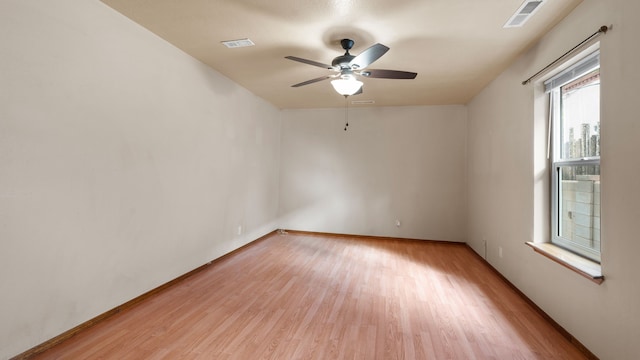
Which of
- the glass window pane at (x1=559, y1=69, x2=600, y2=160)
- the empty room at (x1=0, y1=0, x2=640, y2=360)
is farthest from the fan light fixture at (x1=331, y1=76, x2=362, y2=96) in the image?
the glass window pane at (x1=559, y1=69, x2=600, y2=160)

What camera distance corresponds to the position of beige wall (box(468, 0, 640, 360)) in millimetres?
1704

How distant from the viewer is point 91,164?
7.47ft

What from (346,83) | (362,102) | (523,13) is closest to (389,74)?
(346,83)

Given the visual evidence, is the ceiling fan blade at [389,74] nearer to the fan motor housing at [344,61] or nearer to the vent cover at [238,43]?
the fan motor housing at [344,61]

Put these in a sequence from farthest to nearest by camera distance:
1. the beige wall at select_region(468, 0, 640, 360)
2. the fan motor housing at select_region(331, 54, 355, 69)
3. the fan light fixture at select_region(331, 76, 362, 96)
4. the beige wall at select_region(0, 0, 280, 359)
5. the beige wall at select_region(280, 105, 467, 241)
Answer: the beige wall at select_region(280, 105, 467, 241)
the fan light fixture at select_region(331, 76, 362, 96)
the fan motor housing at select_region(331, 54, 355, 69)
the beige wall at select_region(0, 0, 280, 359)
the beige wall at select_region(468, 0, 640, 360)

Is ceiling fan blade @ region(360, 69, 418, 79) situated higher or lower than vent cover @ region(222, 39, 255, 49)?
lower

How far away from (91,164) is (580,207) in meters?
4.01

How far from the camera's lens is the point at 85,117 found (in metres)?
2.22

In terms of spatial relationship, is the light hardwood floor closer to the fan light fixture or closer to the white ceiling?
the fan light fixture

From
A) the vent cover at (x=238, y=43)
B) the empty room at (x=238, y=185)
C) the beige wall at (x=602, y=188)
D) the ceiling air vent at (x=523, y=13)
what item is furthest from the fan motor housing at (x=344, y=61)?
the beige wall at (x=602, y=188)

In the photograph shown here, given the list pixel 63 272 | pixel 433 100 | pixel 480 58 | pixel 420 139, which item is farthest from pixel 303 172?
pixel 63 272

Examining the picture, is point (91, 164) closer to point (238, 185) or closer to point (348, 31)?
point (238, 185)

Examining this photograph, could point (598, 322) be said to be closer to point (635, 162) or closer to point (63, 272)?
point (635, 162)

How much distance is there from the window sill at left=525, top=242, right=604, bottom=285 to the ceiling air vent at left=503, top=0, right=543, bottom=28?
1993 millimetres
